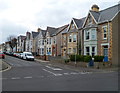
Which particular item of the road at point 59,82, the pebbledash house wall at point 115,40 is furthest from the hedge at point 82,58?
the road at point 59,82

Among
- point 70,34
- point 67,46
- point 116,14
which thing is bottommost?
point 67,46

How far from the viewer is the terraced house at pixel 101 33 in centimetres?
2775

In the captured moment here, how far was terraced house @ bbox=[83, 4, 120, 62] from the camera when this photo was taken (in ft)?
91.0

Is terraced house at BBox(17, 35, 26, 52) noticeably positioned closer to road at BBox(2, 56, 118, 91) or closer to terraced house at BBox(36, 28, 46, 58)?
terraced house at BBox(36, 28, 46, 58)

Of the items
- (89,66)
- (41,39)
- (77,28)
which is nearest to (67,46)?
(77,28)

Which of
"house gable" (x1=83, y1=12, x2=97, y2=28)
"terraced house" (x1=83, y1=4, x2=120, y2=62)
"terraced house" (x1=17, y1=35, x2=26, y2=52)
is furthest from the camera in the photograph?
"terraced house" (x1=17, y1=35, x2=26, y2=52)

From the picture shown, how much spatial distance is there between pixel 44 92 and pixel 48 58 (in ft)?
105

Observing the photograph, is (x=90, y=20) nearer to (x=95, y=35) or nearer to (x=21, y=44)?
(x=95, y=35)

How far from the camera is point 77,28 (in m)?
35.7

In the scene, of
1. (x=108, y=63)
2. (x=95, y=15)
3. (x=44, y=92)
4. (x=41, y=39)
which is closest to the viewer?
(x=44, y=92)

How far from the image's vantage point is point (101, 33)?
2945cm

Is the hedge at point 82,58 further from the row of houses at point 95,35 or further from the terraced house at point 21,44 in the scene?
the terraced house at point 21,44

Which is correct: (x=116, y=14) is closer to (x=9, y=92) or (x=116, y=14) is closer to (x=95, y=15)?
(x=95, y=15)

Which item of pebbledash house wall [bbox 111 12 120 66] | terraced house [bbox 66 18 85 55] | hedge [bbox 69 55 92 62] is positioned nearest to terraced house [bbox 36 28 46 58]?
terraced house [bbox 66 18 85 55]
